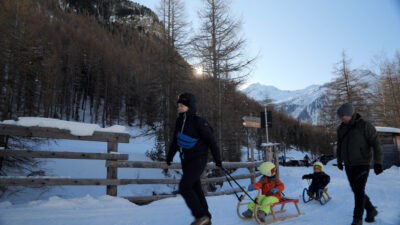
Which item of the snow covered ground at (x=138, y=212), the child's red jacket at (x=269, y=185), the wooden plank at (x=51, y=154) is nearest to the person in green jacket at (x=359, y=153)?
the snow covered ground at (x=138, y=212)

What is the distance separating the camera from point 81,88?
40.9 metres

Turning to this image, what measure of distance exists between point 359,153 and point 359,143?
0.16 metres


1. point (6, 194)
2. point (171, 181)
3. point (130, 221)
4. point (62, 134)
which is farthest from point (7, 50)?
point (130, 221)

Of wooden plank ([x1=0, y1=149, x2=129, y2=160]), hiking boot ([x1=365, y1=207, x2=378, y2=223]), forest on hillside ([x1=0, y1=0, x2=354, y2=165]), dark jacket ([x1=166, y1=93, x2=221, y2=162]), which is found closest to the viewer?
dark jacket ([x1=166, y1=93, x2=221, y2=162])

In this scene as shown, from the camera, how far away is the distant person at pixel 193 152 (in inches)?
123

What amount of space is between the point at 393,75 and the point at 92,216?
34.2 meters

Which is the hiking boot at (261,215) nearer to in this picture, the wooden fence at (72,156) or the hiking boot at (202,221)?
the hiking boot at (202,221)

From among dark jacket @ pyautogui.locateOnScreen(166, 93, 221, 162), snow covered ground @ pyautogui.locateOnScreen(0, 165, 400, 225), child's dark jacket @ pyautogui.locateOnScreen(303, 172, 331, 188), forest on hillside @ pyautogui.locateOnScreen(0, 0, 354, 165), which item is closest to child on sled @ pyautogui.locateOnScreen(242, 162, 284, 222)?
snow covered ground @ pyautogui.locateOnScreen(0, 165, 400, 225)

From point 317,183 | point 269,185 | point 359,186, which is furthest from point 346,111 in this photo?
point 317,183

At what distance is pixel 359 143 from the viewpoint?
3705 millimetres

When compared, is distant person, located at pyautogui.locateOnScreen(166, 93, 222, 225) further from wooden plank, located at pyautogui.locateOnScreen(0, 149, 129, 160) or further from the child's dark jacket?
the child's dark jacket

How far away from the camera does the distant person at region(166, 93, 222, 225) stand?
10.2 feet

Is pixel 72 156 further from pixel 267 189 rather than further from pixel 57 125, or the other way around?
pixel 267 189

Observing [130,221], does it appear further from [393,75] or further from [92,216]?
[393,75]
